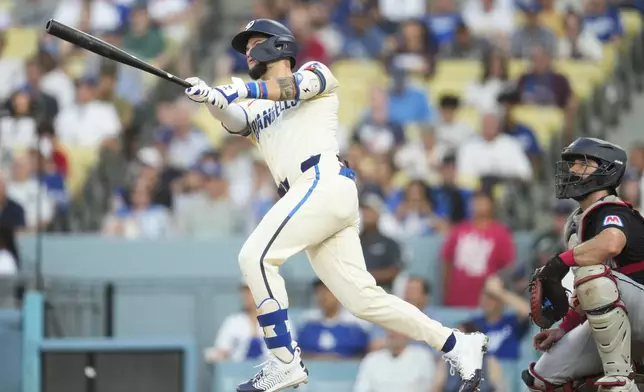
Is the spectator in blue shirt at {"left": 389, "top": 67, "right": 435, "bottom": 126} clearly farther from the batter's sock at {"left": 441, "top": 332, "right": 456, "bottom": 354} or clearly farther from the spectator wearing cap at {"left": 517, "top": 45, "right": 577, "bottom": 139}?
the batter's sock at {"left": 441, "top": 332, "right": 456, "bottom": 354}

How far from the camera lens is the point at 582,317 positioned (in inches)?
319

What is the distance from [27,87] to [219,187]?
3.45 meters

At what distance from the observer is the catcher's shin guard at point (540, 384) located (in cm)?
793

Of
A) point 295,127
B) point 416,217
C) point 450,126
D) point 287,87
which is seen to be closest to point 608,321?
point 295,127

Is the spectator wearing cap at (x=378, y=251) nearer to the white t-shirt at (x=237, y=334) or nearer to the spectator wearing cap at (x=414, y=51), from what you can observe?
the white t-shirt at (x=237, y=334)

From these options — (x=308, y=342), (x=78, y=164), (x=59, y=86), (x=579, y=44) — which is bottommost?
(x=308, y=342)

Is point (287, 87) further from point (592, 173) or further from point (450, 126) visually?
point (450, 126)

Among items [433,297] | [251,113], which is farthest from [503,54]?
[251,113]

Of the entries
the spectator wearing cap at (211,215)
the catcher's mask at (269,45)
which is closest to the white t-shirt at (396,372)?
the spectator wearing cap at (211,215)

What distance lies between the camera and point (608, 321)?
7.32 metres

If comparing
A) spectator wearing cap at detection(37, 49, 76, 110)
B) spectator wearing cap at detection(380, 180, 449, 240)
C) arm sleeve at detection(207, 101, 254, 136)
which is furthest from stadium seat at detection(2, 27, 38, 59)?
arm sleeve at detection(207, 101, 254, 136)

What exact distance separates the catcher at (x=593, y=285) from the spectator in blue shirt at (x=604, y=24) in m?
7.70

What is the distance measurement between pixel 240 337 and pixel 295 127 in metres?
4.19

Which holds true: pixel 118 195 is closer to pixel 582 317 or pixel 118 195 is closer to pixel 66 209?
pixel 66 209
